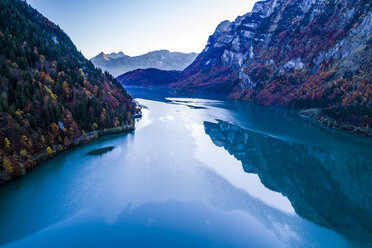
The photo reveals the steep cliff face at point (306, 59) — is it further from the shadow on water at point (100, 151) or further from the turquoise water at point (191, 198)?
the shadow on water at point (100, 151)

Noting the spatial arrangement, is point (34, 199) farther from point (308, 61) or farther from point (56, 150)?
point (308, 61)

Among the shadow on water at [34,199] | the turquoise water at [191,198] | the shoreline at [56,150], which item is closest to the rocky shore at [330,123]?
the turquoise water at [191,198]

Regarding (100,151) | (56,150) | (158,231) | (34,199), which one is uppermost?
(56,150)

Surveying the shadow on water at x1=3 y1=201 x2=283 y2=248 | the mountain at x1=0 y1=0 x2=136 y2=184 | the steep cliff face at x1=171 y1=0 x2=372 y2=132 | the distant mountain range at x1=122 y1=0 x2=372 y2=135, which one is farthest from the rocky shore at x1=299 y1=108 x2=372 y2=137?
the mountain at x1=0 y1=0 x2=136 y2=184

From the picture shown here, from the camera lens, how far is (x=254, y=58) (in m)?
149

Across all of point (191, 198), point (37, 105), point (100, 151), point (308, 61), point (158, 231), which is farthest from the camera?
point (308, 61)

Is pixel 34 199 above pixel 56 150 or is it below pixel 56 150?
below

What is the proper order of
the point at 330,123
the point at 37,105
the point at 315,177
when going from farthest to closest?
the point at 330,123 < the point at 37,105 < the point at 315,177

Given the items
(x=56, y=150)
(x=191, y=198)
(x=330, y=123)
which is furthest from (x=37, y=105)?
(x=330, y=123)

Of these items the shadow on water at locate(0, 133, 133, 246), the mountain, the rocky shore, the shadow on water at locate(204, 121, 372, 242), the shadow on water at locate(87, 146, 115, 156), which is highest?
the mountain

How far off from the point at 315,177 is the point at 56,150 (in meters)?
34.9

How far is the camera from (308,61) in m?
101

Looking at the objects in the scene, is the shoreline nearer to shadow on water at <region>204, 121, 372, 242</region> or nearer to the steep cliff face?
shadow on water at <region>204, 121, 372, 242</region>

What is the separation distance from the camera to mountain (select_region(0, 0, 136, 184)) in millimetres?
24069
